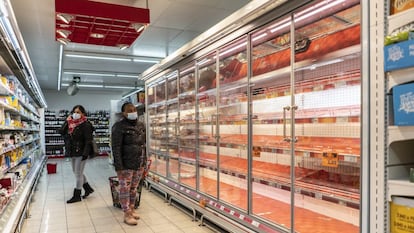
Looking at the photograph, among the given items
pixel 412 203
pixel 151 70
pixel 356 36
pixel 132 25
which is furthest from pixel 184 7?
pixel 412 203

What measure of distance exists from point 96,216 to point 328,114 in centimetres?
373

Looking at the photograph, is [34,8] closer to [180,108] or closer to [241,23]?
[180,108]

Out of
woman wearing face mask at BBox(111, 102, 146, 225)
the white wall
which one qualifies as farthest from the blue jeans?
the white wall

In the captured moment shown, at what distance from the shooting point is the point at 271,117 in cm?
316

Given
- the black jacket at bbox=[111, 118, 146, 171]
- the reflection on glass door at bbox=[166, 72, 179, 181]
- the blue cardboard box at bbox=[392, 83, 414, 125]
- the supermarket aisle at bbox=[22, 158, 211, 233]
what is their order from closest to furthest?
the blue cardboard box at bbox=[392, 83, 414, 125] → the supermarket aisle at bbox=[22, 158, 211, 233] → the black jacket at bbox=[111, 118, 146, 171] → the reflection on glass door at bbox=[166, 72, 179, 181]

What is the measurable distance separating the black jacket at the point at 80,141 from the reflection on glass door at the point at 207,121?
2.25 m

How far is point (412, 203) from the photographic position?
52.5 inches

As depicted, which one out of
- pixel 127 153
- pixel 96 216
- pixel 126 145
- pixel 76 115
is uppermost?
pixel 76 115

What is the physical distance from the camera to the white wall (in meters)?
16.7

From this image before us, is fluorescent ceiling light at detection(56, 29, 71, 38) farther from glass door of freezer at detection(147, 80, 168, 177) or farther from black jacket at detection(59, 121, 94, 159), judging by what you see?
glass door of freezer at detection(147, 80, 168, 177)

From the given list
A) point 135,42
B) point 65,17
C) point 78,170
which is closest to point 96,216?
point 78,170

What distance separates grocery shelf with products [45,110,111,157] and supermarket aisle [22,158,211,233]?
32.0ft

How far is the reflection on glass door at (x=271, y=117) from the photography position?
3100mm

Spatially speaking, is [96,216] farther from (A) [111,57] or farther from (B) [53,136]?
(B) [53,136]
